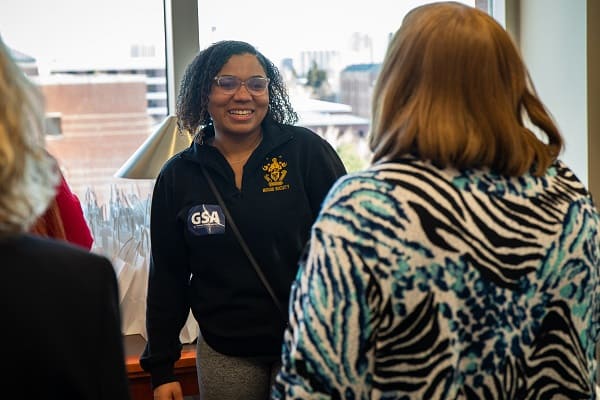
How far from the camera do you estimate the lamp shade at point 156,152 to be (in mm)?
2672

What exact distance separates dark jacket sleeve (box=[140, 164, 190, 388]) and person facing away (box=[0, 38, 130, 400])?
3.55 ft

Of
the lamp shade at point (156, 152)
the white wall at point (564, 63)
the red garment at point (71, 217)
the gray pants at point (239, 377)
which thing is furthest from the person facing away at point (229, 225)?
the white wall at point (564, 63)

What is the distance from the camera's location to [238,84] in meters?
2.13

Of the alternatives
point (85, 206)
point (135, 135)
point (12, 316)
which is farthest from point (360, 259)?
point (135, 135)

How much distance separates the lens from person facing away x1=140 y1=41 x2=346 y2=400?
199 centimetres

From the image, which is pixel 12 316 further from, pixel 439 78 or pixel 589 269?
pixel 589 269

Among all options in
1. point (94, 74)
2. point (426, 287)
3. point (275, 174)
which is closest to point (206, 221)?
point (275, 174)

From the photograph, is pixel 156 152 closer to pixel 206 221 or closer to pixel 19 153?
pixel 206 221

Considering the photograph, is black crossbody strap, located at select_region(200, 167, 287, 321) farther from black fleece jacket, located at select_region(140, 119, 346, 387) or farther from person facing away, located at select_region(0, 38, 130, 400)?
person facing away, located at select_region(0, 38, 130, 400)

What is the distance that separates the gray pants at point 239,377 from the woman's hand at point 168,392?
0.13 meters

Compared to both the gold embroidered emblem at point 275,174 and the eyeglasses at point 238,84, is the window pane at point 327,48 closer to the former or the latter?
the eyeglasses at point 238,84

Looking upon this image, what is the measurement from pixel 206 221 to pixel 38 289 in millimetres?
1065

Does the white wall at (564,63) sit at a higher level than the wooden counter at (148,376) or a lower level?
higher

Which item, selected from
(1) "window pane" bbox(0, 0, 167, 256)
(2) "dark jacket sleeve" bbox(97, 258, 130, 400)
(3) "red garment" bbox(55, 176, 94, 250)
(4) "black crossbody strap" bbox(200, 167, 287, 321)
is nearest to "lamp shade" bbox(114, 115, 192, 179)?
(1) "window pane" bbox(0, 0, 167, 256)
